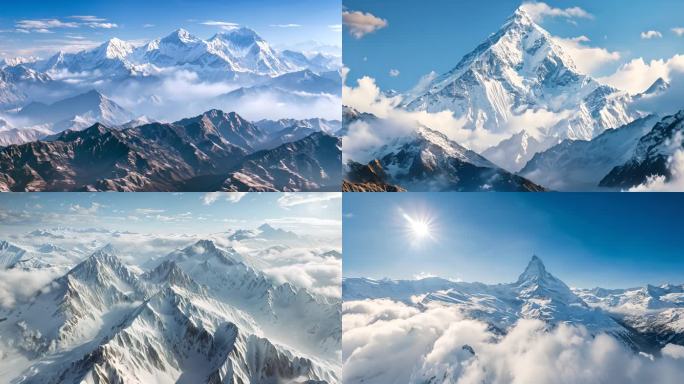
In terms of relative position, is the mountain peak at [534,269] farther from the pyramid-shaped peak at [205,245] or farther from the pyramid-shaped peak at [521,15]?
the pyramid-shaped peak at [205,245]

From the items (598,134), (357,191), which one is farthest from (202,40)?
(598,134)

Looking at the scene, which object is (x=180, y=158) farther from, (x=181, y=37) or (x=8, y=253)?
(x=8, y=253)

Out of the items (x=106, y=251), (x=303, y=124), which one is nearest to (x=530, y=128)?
(x=303, y=124)

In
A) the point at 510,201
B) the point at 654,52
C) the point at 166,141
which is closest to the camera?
the point at 654,52

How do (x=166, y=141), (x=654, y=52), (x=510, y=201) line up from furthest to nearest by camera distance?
(x=166, y=141) → (x=510, y=201) → (x=654, y=52)

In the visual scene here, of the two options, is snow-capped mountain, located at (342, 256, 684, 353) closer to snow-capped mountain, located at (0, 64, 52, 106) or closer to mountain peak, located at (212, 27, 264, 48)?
mountain peak, located at (212, 27, 264, 48)

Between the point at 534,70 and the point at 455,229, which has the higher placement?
the point at 534,70

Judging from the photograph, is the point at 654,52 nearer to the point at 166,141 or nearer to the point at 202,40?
the point at 202,40
